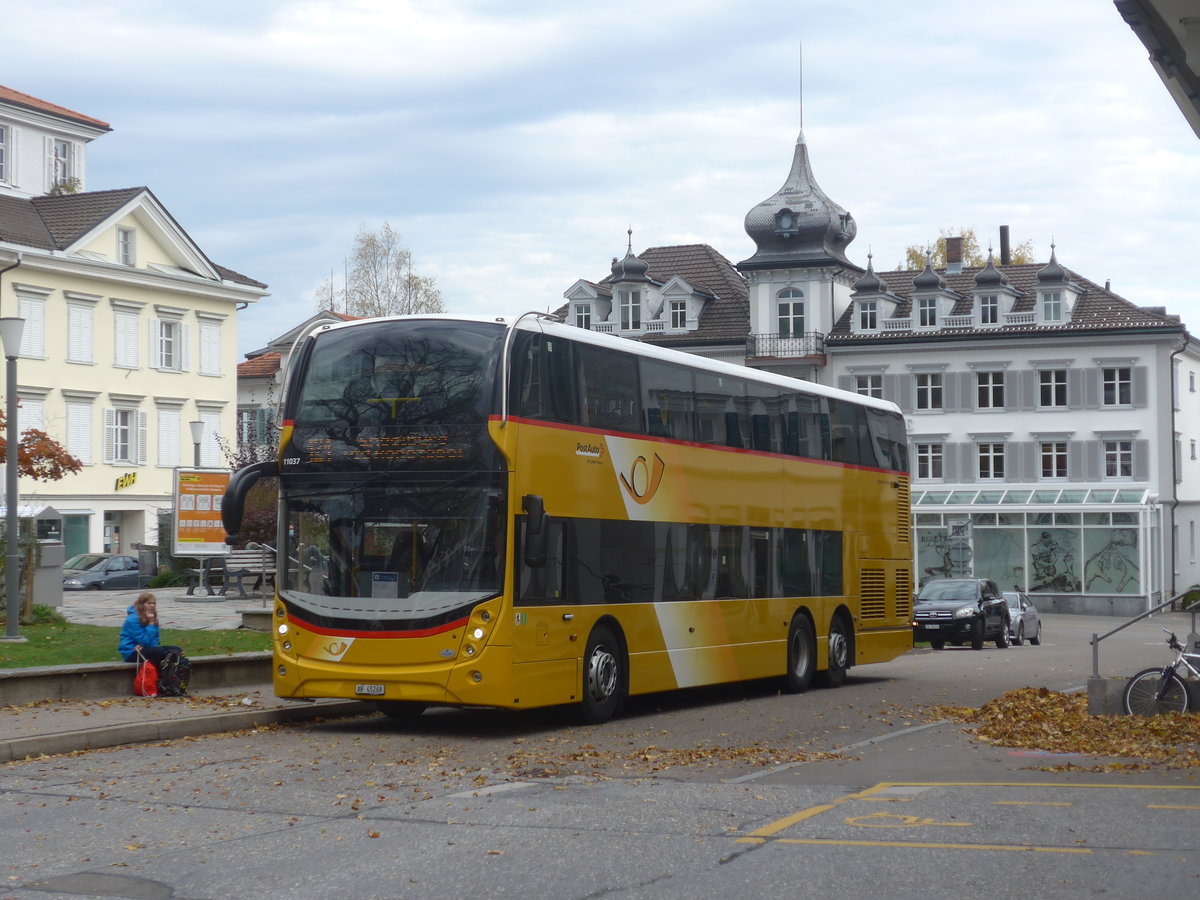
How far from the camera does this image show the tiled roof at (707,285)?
236 feet

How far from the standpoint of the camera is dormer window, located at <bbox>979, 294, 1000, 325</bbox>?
6756 cm

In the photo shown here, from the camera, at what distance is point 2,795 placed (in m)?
11.6

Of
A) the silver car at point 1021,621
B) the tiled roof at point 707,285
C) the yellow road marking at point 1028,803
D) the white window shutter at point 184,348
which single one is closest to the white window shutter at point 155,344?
the white window shutter at point 184,348

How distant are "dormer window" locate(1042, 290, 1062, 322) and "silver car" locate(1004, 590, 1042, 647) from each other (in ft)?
85.1

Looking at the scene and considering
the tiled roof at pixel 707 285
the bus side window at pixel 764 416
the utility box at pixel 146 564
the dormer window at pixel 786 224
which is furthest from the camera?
the tiled roof at pixel 707 285

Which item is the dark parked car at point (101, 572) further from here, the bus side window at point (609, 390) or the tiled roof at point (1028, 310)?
the bus side window at point (609, 390)

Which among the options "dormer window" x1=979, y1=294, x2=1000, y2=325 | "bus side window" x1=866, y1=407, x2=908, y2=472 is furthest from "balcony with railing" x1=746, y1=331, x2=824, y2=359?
"bus side window" x1=866, y1=407, x2=908, y2=472

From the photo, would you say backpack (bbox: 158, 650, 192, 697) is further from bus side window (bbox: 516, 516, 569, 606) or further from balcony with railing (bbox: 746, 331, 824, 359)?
balcony with railing (bbox: 746, 331, 824, 359)

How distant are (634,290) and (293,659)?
5856 cm

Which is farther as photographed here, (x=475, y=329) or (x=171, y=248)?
(x=171, y=248)

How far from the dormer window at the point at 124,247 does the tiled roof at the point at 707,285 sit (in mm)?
21741

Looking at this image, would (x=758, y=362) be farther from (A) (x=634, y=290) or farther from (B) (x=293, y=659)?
(B) (x=293, y=659)

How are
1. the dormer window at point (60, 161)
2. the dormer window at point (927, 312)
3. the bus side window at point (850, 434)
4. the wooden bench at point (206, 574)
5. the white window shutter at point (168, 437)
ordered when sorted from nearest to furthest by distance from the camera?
the bus side window at point (850, 434) → the wooden bench at point (206, 574) → the white window shutter at point (168, 437) → the dormer window at point (60, 161) → the dormer window at point (927, 312)

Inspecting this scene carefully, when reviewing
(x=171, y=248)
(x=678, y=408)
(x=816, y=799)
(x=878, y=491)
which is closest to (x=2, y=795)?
→ (x=816, y=799)
